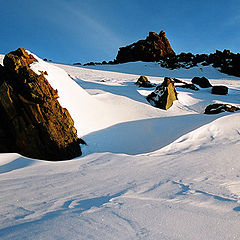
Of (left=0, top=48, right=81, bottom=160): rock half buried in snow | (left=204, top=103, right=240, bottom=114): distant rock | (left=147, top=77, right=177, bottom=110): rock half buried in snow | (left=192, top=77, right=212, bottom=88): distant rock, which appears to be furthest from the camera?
(left=192, top=77, right=212, bottom=88): distant rock

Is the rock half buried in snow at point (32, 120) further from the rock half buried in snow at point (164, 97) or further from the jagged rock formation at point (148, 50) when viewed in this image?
the jagged rock formation at point (148, 50)

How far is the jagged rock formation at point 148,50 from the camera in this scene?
128 ft

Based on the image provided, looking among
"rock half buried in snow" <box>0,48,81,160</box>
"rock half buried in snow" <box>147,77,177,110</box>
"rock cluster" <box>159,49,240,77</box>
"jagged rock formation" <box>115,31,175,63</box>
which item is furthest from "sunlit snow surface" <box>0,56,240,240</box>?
"jagged rock formation" <box>115,31,175,63</box>

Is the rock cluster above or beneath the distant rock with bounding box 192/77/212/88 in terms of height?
above

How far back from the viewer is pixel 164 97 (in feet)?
24.5

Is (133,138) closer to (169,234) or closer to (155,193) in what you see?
(155,193)

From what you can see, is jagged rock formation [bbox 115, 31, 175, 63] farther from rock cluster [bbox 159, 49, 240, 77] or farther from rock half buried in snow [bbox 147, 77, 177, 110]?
rock half buried in snow [bbox 147, 77, 177, 110]

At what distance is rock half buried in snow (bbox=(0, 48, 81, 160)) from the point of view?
3469 mm

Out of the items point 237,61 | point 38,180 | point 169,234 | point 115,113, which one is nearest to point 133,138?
point 115,113

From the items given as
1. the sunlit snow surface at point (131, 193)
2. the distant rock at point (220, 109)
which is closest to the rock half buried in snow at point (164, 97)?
the distant rock at point (220, 109)

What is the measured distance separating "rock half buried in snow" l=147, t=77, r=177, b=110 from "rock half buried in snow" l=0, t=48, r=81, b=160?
492 cm

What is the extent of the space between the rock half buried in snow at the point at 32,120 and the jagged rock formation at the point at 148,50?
3788 cm

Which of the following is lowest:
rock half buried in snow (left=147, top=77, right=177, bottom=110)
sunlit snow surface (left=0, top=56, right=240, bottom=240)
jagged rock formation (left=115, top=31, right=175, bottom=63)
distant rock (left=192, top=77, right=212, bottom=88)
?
sunlit snow surface (left=0, top=56, right=240, bottom=240)

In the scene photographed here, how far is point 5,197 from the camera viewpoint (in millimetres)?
1656
